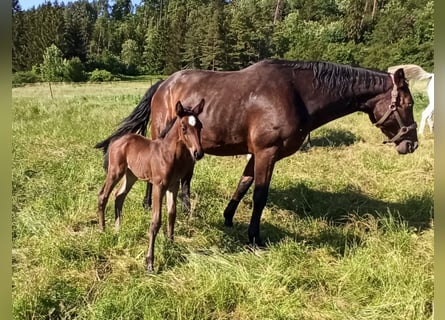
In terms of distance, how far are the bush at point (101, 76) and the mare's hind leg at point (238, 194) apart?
31.6 m

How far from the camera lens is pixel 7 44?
62cm

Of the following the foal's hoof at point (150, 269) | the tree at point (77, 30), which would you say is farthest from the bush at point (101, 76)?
the foal's hoof at point (150, 269)

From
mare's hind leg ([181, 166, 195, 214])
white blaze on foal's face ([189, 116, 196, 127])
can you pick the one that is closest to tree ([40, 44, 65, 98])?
mare's hind leg ([181, 166, 195, 214])

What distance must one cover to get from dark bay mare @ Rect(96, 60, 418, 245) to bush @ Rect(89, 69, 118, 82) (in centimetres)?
3176

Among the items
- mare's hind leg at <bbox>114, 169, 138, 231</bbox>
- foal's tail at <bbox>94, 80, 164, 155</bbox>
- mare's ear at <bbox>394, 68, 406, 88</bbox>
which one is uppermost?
mare's ear at <bbox>394, 68, 406, 88</bbox>

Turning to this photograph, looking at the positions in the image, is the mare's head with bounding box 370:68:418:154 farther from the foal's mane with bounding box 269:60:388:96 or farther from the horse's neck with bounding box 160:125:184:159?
the horse's neck with bounding box 160:125:184:159

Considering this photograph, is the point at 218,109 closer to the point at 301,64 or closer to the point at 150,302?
the point at 301,64

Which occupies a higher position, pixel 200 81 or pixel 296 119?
pixel 200 81

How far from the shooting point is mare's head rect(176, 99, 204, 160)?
3240 millimetres

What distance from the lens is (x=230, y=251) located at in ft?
13.5

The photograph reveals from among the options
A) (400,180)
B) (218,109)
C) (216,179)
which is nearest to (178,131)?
(218,109)

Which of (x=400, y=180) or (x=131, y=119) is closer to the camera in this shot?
(x=131, y=119)

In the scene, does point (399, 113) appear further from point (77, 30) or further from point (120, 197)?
point (77, 30)

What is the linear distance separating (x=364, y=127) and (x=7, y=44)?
11.2 m
